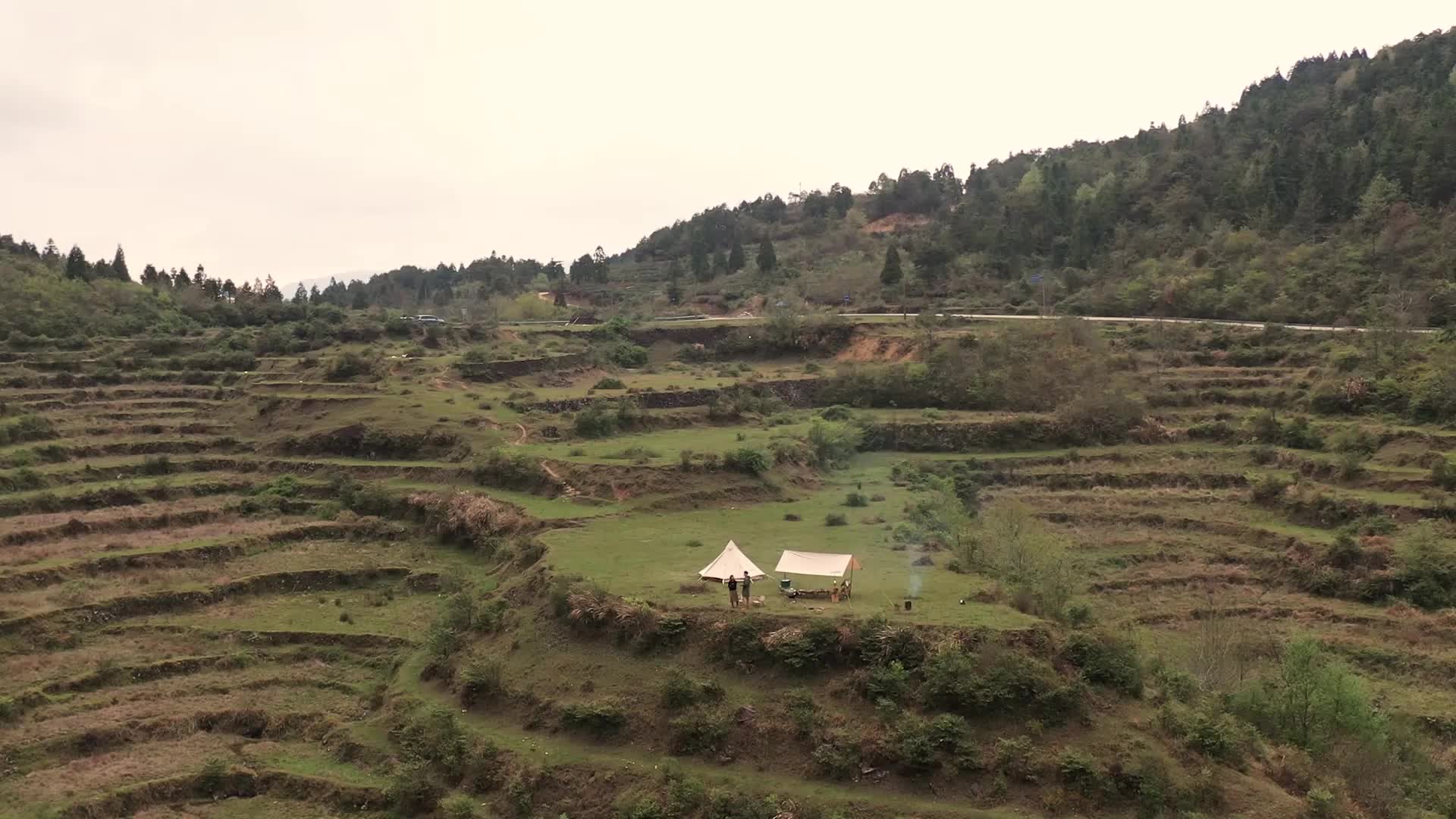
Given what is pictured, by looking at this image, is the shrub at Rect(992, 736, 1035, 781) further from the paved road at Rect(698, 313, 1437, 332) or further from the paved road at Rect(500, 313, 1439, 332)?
the paved road at Rect(698, 313, 1437, 332)

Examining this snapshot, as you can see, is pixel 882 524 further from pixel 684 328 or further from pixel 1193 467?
pixel 684 328

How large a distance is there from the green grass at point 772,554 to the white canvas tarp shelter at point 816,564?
0.70 meters

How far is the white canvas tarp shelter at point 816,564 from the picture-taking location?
80.2ft

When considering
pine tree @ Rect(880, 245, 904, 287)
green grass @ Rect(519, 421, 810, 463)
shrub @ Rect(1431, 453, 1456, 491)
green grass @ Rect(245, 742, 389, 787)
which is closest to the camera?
green grass @ Rect(245, 742, 389, 787)

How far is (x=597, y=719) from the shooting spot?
22188 mm

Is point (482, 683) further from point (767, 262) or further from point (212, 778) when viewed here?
point (767, 262)

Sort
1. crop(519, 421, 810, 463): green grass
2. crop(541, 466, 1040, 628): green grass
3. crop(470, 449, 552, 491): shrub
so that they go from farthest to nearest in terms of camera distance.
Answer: crop(519, 421, 810, 463): green grass → crop(470, 449, 552, 491): shrub → crop(541, 466, 1040, 628): green grass

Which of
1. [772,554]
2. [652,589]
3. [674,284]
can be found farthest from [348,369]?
[674,284]

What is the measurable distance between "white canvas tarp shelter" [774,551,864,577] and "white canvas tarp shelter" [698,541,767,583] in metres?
0.65

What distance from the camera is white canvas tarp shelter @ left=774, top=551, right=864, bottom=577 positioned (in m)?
24.5

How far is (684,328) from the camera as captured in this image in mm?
78688

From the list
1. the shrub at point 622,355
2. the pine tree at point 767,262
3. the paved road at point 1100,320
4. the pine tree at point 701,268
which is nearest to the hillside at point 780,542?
the shrub at point 622,355

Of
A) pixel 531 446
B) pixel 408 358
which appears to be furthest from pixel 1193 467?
pixel 408 358

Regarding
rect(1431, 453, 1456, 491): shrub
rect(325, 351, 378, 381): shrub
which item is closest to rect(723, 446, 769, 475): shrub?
rect(1431, 453, 1456, 491): shrub
